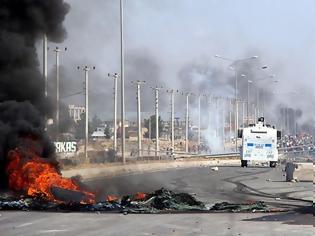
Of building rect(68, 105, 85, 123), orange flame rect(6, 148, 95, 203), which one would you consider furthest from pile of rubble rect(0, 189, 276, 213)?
building rect(68, 105, 85, 123)

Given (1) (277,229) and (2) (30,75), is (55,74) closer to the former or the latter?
(2) (30,75)

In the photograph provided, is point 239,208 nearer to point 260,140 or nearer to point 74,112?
point 260,140

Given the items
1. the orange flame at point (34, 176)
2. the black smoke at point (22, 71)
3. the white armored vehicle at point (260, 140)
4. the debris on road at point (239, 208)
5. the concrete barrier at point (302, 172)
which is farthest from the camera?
the white armored vehicle at point (260, 140)

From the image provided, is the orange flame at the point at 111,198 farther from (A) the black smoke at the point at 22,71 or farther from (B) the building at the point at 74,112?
(B) the building at the point at 74,112

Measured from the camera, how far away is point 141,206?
48.9 feet

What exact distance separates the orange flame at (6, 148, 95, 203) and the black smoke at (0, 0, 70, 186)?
0.45 metres

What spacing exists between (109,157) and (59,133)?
463 inches

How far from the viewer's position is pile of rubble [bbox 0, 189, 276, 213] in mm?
14367

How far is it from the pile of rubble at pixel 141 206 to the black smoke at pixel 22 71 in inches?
117

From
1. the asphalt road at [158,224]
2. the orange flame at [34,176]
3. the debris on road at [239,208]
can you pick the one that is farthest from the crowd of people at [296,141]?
the asphalt road at [158,224]

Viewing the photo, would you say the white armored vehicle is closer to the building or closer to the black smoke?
the building

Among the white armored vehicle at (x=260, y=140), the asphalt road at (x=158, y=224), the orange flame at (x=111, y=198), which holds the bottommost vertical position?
the asphalt road at (x=158, y=224)

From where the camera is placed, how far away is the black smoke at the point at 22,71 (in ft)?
60.3

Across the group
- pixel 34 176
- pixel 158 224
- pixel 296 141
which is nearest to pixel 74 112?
pixel 34 176
